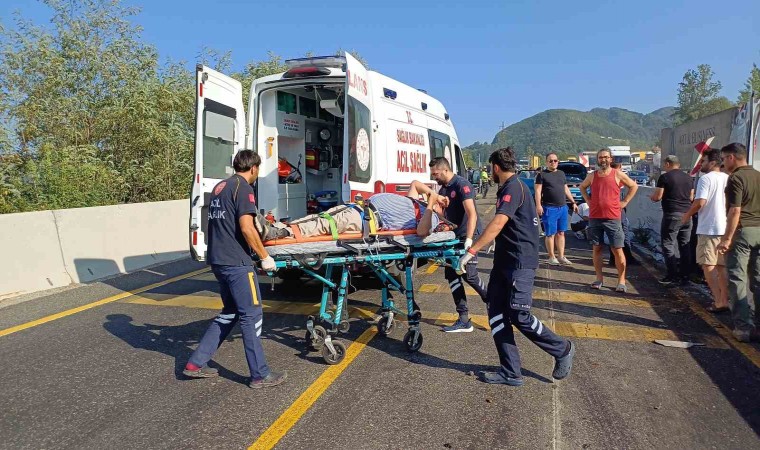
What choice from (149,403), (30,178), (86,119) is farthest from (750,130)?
(86,119)

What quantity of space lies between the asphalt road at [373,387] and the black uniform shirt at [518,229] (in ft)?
3.17

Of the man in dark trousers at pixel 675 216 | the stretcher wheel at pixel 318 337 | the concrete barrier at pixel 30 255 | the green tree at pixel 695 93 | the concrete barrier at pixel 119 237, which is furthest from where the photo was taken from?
the green tree at pixel 695 93

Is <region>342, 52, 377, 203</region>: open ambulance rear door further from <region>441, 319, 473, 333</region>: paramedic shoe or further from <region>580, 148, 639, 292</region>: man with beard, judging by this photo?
<region>580, 148, 639, 292</region>: man with beard

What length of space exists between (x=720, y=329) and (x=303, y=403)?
435 cm

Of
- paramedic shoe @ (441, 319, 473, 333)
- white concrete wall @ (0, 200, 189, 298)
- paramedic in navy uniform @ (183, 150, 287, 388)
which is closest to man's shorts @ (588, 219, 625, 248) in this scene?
paramedic shoe @ (441, 319, 473, 333)

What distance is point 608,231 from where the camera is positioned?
7.07 meters

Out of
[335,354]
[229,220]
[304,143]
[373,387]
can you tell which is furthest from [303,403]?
[304,143]

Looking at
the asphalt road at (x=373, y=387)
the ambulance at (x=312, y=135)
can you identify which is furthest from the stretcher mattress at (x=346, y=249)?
the ambulance at (x=312, y=135)

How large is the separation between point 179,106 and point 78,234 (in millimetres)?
7471

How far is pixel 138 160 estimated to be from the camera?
1402 cm

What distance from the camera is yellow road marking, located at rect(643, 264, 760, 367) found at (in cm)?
463

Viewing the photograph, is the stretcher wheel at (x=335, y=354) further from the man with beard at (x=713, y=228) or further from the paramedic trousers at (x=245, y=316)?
the man with beard at (x=713, y=228)

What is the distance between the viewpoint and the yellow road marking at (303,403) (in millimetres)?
3184

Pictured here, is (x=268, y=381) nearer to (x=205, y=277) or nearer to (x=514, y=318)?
(x=514, y=318)
